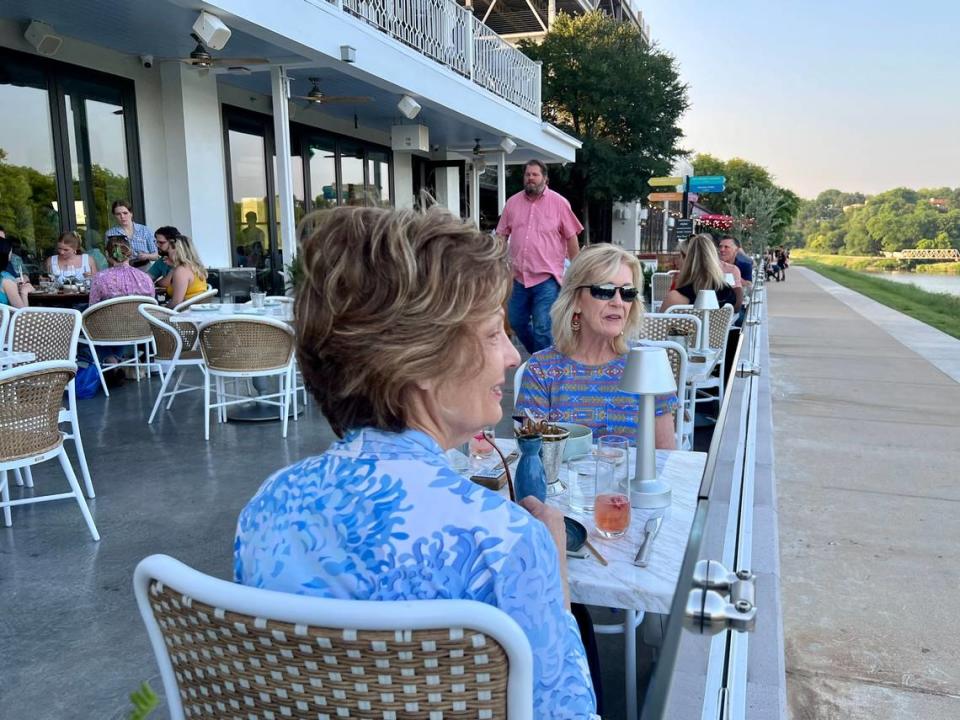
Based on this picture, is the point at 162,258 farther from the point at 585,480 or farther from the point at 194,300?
the point at 585,480

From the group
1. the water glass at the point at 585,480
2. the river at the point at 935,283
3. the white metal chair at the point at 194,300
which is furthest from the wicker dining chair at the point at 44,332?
the river at the point at 935,283

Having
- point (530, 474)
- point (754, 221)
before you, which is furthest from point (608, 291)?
point (754, 221)

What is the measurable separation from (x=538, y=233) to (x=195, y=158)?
4.44 m

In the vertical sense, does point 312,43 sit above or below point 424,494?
above

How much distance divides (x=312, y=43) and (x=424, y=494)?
698 cm

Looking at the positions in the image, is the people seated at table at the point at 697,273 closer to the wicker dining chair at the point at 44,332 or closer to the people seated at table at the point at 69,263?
the wicker dining chair at the point at 44,332

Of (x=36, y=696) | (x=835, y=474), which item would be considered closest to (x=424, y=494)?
(x=36, y=696)

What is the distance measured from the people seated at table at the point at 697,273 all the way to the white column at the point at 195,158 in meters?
5.31

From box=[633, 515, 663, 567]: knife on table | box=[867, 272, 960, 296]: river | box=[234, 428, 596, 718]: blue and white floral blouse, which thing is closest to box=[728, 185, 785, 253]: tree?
box=[867, 272, 960, 296]: river

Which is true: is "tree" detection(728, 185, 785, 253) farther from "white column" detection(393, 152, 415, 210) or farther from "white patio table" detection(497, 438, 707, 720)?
"white patio table" detection(497, 438, 707, 720)

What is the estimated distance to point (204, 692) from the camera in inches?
36.3

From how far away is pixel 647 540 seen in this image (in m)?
1.48

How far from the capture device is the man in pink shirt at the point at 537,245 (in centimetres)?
574

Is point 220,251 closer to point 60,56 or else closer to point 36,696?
point 60,56
